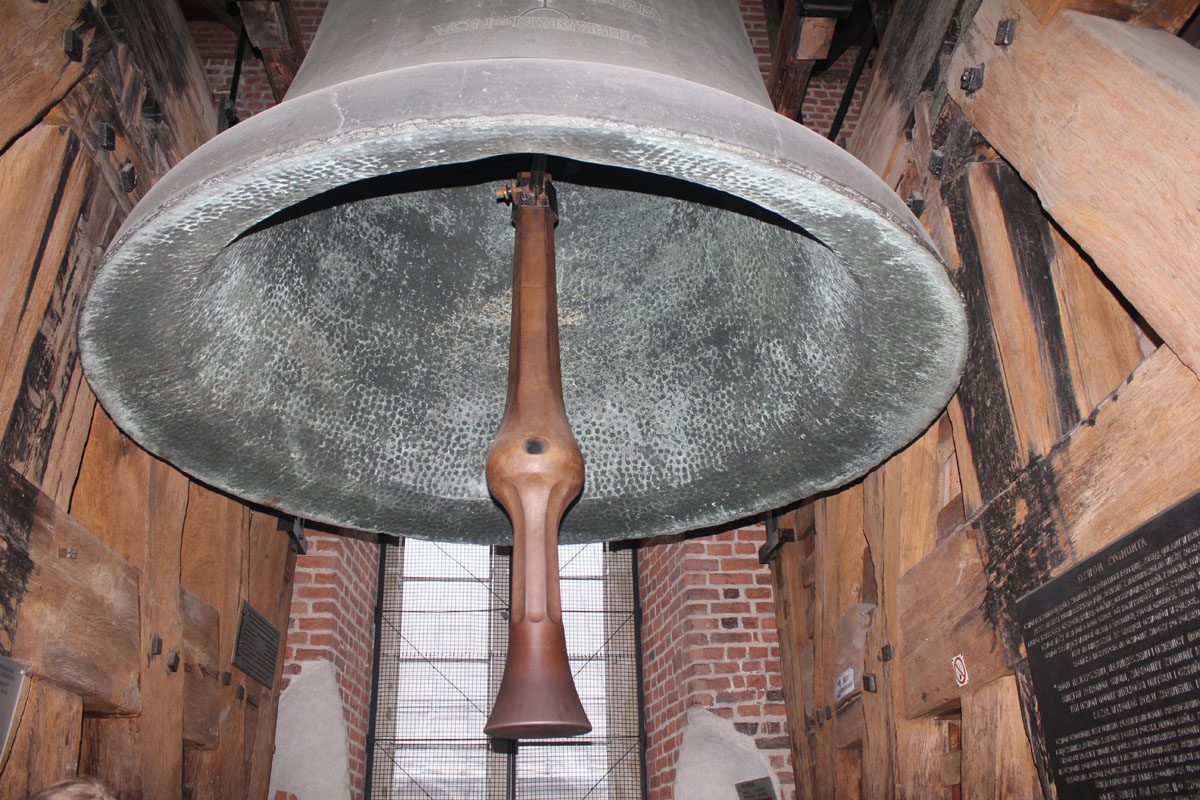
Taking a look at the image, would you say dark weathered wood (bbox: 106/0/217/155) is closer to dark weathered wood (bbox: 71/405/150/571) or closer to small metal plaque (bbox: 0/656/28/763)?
dark weathered wood (bbox: 71/405/150/571)

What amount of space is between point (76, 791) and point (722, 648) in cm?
275

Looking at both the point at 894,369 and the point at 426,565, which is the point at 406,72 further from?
the point at 426,565

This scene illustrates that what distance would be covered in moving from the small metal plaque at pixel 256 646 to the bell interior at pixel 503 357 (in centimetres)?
127

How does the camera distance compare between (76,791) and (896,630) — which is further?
(896,630)

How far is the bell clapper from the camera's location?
1.09 meters

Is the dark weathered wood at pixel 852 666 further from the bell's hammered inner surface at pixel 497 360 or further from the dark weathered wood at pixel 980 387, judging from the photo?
the bell's hammered inner surface at pixel 497 360

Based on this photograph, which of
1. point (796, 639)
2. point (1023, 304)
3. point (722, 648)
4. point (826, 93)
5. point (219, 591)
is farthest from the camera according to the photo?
point (826, 93)

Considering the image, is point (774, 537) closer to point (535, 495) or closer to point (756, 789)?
point (756, 789)

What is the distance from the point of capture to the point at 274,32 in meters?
2.41

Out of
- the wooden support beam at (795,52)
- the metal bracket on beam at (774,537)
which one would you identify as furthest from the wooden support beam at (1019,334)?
the metal bracket on beam at (774,537)

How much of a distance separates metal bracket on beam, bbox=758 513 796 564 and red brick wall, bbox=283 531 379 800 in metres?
1.85

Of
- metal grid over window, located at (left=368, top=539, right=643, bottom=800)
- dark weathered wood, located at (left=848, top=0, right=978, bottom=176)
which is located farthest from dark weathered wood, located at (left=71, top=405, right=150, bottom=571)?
metal grid over window, located at (left=368, top=539, right=643, bottom=800)

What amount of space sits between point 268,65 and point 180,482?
1093 millimetres

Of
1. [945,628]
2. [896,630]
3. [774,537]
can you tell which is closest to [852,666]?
[896,630]
